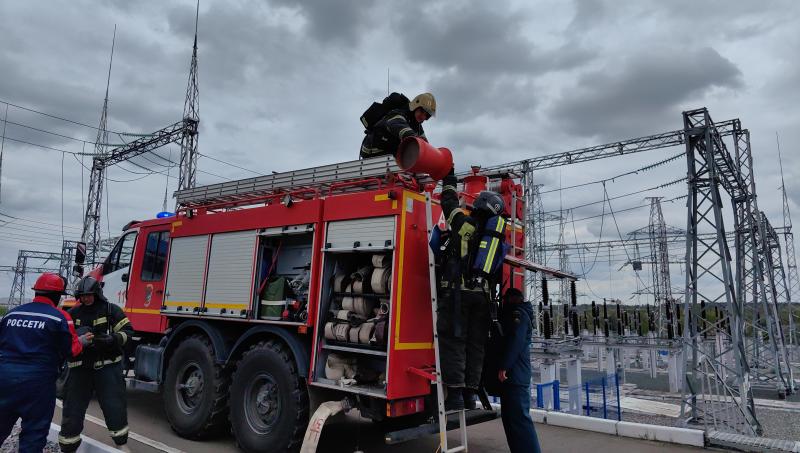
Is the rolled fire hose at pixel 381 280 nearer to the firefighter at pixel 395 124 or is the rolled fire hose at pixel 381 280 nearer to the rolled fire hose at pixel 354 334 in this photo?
the rolled fire hose at pixel 354 334

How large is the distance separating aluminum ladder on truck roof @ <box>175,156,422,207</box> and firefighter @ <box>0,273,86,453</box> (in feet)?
7.89

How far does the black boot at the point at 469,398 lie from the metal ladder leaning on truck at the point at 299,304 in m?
0.12

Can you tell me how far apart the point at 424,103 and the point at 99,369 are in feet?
14.9

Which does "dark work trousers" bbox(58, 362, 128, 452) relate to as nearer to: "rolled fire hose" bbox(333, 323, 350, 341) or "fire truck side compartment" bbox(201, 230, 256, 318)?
"fire truck side compartment" bbox(201, 230, 256, 318)

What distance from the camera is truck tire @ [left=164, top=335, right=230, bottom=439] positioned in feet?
20.2

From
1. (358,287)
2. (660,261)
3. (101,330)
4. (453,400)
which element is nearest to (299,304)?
(358,287)

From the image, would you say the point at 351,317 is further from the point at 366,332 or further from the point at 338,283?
the point at 338,283

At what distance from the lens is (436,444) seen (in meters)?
6.57

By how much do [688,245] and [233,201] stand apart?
Result: 28.1 feet

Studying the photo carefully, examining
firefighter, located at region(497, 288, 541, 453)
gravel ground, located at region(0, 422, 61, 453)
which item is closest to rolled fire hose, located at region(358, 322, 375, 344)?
firefighter, located at region(497, 288, 541, 453)

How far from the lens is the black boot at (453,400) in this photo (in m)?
4.70

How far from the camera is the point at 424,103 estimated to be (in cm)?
589

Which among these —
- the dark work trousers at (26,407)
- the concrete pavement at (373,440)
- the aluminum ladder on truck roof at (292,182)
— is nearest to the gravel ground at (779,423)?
the concrete pavement at (373,440)

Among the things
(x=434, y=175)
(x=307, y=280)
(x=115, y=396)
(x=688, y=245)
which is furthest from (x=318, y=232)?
(x=688, y=245)
